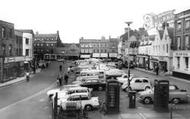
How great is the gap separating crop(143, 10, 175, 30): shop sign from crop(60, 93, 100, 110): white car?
49235mm

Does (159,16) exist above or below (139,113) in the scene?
above

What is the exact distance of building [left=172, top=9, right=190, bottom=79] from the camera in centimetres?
3805

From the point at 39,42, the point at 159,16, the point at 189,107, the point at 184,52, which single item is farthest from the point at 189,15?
the point at 39,42

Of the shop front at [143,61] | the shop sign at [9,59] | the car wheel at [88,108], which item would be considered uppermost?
the shop sign at [9,59]

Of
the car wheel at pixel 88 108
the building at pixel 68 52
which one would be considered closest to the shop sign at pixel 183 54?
the car wheel at pixel 88 108

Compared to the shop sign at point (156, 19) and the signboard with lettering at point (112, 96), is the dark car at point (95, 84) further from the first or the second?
the shop sign at point (156, 19)

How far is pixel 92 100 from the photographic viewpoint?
2012cm

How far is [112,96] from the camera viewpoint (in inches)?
737

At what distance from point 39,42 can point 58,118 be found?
107m

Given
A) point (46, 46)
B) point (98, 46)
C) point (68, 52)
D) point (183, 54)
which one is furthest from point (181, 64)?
point (46, 46)

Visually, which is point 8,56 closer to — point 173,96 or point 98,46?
point 173,96

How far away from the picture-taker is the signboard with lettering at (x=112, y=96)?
18641 millimetres

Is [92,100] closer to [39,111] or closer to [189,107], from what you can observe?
[39,111]

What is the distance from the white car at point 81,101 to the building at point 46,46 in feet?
328
